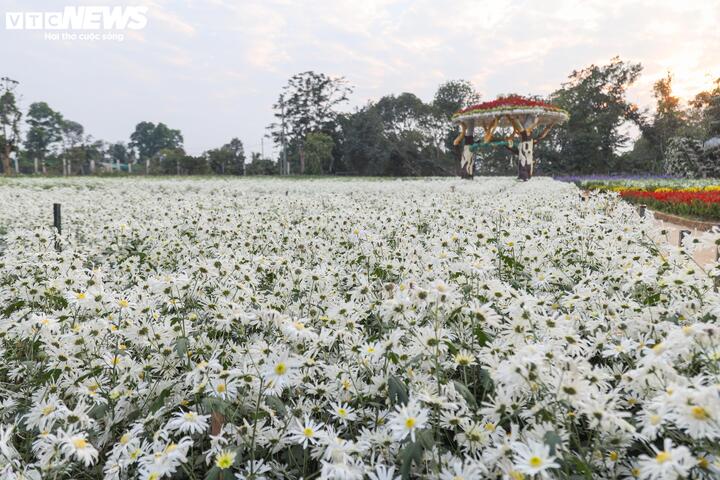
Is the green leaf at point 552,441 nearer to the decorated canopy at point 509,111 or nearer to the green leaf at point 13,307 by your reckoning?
the green leaf at point 13,307

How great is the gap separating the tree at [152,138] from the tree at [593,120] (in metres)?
81.5

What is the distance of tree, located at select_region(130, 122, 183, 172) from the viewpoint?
10325cm

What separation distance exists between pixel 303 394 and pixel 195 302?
3.03 feet

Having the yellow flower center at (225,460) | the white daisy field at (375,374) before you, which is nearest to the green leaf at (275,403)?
the white daisy field at (375,374)

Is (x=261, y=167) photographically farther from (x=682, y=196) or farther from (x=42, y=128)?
(x=682, y=196)

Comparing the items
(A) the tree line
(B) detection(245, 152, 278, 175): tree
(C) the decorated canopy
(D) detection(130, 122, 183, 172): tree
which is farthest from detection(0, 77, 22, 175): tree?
(D) detection(130, 122, 183, 172): tree

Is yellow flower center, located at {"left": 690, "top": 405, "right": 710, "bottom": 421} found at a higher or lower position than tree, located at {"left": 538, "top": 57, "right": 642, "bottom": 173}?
lower

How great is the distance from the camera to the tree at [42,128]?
61562 mm

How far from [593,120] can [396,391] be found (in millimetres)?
48513

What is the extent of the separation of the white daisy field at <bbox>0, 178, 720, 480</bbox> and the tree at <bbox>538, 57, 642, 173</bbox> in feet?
142

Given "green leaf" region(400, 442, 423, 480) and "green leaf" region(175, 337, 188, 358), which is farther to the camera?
"green leaf" region(175, 337, 188, 358)

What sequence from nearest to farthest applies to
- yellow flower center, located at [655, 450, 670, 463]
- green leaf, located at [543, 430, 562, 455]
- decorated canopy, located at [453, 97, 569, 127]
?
yellow flower center, located at [655, 450, 670, 463]
green leaf, located at [543, 430, 562, 455]
decorated canopy, located at [453, 97, 569, 127]

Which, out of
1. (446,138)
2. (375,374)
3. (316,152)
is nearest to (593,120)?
(446,138)

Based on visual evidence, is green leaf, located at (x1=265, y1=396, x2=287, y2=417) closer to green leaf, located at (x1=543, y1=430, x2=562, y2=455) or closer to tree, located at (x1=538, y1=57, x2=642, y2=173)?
green leaf, located at (x1=543, y1=430, x2=562, y2=455)
